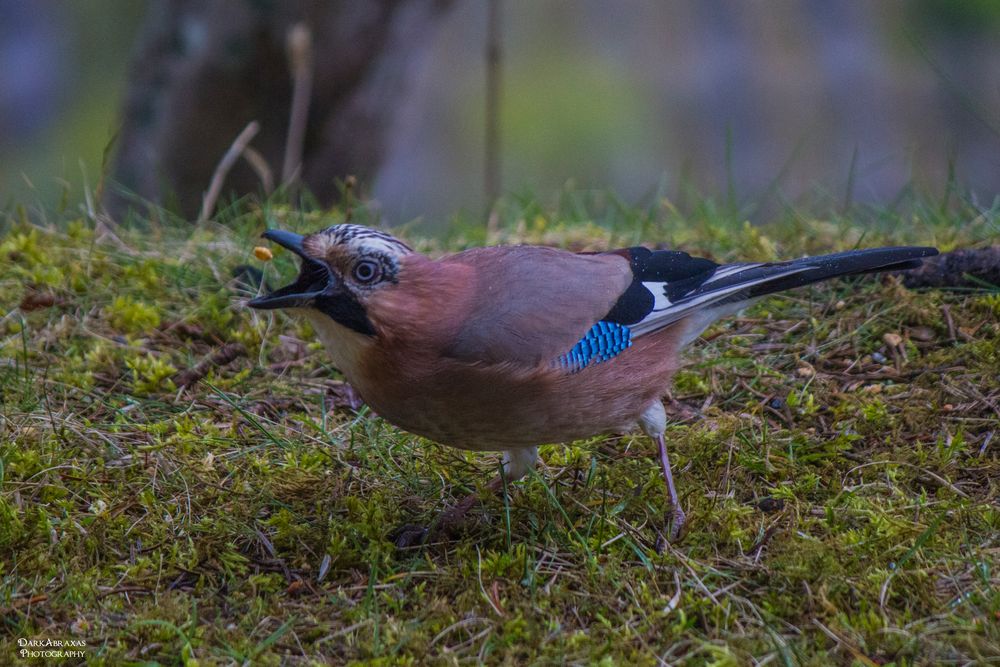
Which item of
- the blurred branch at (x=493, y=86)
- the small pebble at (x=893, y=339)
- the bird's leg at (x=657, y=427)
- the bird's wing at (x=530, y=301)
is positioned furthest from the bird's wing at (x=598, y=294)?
the blurred branch at (x=493, y=86)

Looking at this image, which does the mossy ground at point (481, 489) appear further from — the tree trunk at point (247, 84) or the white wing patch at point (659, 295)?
the tree trunk at point (247, 84)

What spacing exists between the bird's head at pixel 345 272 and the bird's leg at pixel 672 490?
1239mm

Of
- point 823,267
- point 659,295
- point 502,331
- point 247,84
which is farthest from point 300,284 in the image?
point 247,84

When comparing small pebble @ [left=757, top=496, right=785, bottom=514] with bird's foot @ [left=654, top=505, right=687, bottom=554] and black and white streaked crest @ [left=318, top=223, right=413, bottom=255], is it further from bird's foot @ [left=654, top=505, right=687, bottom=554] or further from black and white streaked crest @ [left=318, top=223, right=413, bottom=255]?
black and white streaked crest @ [left=318, top=223, right=413, bottom=255]

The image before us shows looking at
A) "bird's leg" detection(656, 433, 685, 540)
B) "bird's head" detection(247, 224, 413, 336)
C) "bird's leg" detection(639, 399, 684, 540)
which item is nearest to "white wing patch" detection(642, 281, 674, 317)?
"bird's leg" detection(639, 399, 684, 540)

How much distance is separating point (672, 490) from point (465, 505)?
77 centimetres

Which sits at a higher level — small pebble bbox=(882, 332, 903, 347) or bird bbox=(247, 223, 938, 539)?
bird bbox=(247, 223, 938, 539)

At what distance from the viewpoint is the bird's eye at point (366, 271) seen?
3.48 m

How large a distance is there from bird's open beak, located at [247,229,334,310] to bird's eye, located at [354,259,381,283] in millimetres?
89

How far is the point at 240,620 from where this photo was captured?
3.27 metres

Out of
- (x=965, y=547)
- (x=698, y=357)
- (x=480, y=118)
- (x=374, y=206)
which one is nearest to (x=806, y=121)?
(x=480, y=118)

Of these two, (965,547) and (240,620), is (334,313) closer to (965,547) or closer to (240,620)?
(240,620)

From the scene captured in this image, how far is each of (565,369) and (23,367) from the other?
263 cm

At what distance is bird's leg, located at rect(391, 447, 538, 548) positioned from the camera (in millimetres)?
3721
